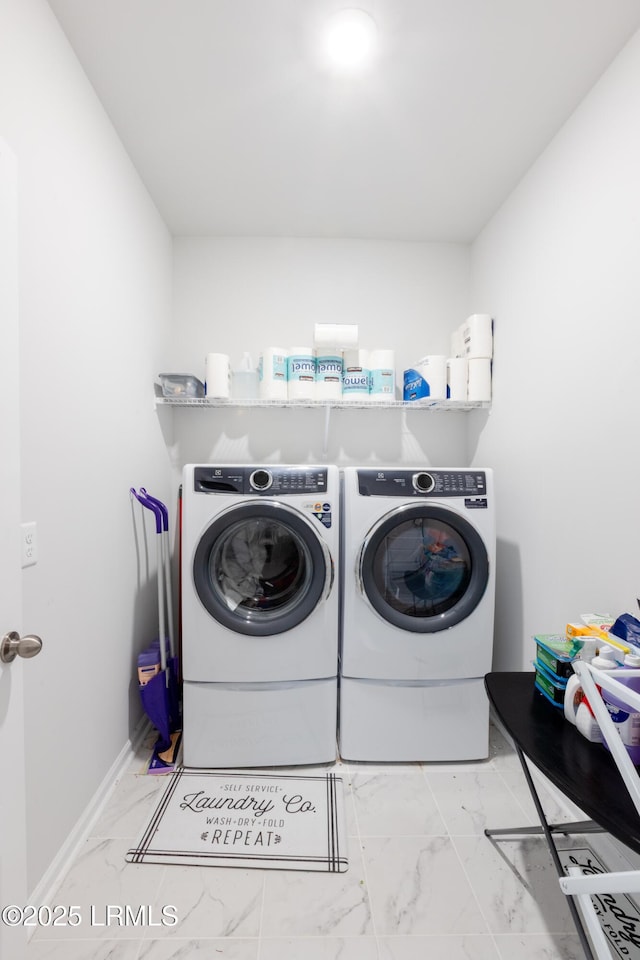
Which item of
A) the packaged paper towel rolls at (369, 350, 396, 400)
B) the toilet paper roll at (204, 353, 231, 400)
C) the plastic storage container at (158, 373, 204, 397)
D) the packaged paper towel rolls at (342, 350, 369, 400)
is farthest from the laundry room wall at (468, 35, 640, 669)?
the plastic storage container at (158, 373, 204, 397)

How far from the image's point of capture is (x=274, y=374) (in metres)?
2.32

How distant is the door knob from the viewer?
900mm

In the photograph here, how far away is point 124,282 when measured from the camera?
1.88 metres

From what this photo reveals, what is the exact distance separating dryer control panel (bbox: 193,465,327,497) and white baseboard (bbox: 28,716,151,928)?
3.87 ft

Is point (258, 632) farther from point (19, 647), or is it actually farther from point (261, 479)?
point (19, 647)

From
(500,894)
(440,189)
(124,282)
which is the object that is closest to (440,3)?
(440,189)

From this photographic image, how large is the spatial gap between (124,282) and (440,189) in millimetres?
1552

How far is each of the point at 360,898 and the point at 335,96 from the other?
2.69m

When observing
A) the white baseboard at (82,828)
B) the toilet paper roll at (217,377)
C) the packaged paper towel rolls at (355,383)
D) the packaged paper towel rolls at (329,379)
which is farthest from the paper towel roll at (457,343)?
the white baseboard at (82,828)

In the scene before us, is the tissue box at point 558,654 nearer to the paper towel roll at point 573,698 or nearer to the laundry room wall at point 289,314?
the paper towel roll at point 573,698

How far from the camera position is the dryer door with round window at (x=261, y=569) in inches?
72.2

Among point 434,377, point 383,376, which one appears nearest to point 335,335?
point 383,376

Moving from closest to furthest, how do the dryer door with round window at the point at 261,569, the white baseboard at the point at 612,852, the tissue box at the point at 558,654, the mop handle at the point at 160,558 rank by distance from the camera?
the tissue box at the point at 558,654, the white baseboard at the point at 612,852, the dryer door with round window at the point at 261,569, the mop handle at the point at 160,558

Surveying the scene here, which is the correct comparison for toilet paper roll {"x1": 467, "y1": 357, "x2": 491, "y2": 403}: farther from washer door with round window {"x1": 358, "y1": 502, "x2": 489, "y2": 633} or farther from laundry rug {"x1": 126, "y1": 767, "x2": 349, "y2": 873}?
laundry rug {"x1": 126, "y1": 767, "x2": 349, "y2": 873}
